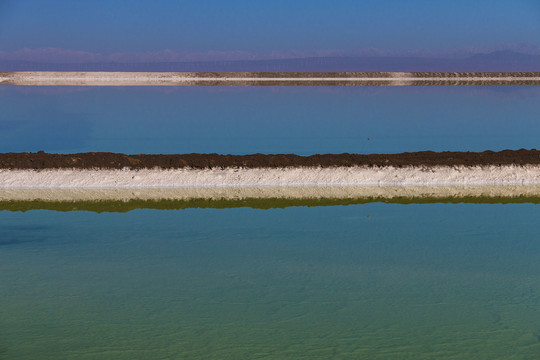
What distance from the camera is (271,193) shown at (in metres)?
7.57

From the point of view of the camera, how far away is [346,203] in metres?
7.07

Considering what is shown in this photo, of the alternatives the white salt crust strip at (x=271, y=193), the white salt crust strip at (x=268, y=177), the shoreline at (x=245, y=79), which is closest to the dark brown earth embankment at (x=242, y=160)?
the white salt crust strip at (x=268, y=177)

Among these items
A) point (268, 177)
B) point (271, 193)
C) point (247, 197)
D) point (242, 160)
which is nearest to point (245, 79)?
point (242, 160)

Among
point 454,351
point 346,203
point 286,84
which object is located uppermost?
point 286,84

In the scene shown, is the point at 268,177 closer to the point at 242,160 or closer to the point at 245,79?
the point at 242,160

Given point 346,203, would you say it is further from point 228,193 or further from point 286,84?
point 286,84

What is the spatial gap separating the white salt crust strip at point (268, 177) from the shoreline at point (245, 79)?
6.96 m

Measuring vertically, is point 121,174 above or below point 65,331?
above

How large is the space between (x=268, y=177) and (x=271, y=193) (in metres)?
0.51

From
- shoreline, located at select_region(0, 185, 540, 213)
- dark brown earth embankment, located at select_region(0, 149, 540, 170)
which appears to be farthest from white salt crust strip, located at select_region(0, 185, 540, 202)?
dark brown earth embankment, located at select_region(0, 149, 540, 170)

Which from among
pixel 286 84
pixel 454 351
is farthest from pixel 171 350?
pixel 286 84

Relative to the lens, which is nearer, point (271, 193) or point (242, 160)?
point (271, 193)

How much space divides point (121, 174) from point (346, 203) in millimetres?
3142

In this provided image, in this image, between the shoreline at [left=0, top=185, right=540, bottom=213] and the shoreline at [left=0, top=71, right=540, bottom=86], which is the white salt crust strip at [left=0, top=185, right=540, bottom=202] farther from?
the shoreline at [left=0, top=71, right=540, bottom=86]
